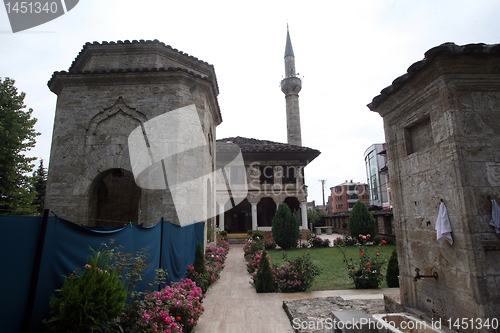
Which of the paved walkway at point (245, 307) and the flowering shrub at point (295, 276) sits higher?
the flowering shrub at point (295, 276)

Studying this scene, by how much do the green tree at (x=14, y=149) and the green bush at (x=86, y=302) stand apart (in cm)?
1449

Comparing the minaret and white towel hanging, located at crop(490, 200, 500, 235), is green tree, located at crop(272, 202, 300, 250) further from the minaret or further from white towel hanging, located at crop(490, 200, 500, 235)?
white towel hanging, located at crop(490, 200, 500, 235)

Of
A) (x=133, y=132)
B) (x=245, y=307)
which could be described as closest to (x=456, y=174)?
(x=245, y=307)

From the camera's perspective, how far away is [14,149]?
580 inches

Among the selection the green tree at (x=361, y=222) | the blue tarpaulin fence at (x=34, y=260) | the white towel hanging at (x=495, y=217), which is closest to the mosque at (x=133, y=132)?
the blue tarpaulin fence at (x=34, y=260)

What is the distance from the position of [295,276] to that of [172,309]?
358 cm

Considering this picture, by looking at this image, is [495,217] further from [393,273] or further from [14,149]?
[14,149]

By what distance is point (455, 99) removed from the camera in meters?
3.44

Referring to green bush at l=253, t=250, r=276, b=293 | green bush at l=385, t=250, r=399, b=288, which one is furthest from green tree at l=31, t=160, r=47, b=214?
green bush at l=385, t=250, r=399, b=288

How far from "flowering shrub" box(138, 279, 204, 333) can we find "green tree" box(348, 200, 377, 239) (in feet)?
49.7

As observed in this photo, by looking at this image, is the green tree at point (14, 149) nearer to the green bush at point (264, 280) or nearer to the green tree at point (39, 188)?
the green tree at point (39, 188)

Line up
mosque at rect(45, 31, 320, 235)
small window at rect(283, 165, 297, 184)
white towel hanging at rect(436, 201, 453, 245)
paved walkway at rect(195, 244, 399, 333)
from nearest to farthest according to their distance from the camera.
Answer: white towel hanging at rect(436, 201, 453, 245), paved walkway at rect(195, 244, 399, 333), mosque at rect(45, 31, 320, 235), small window at rect(283, 165, 297, 184)

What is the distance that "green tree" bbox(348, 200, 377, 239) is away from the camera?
18031 mm

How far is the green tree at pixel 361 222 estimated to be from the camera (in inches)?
710
